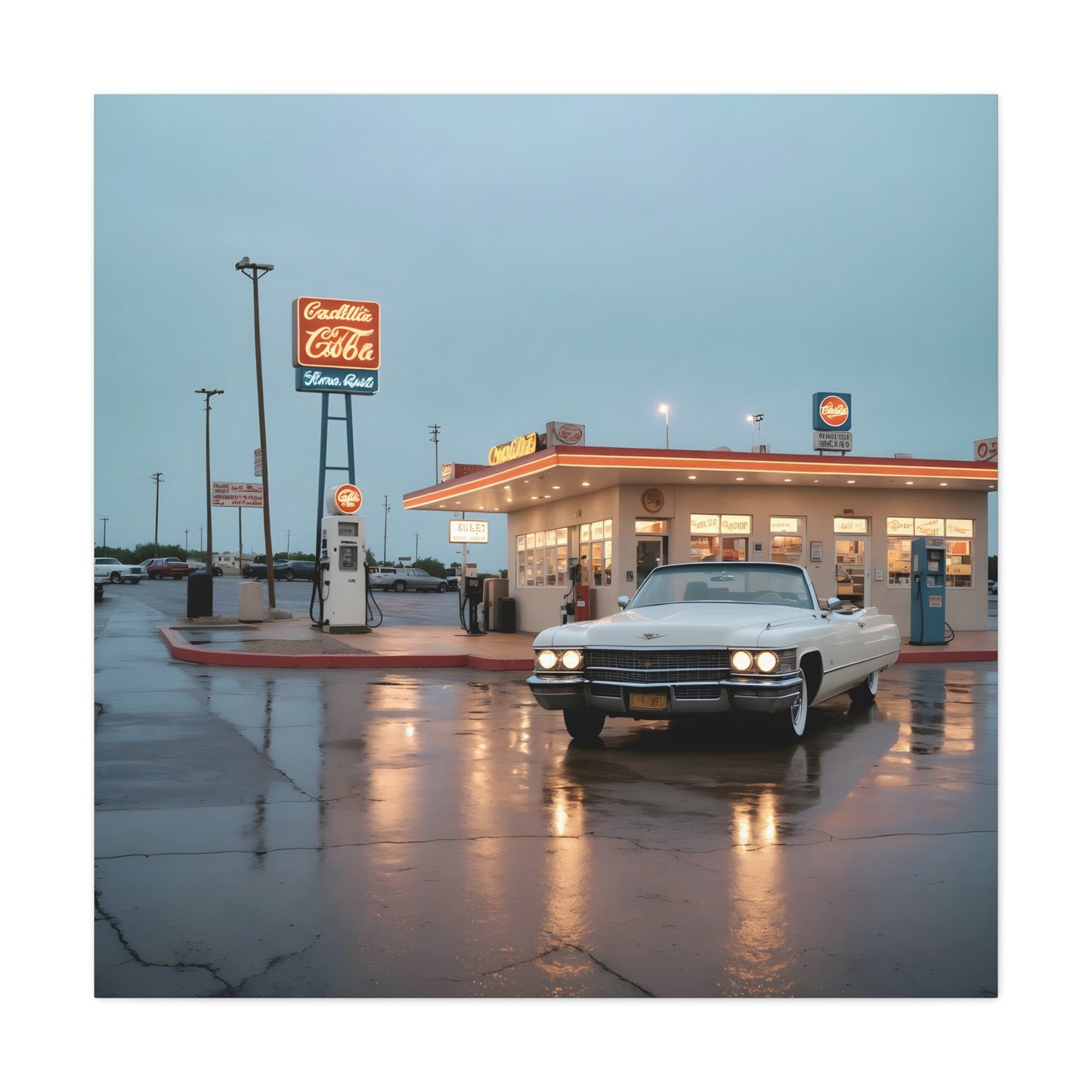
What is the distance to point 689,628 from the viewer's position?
8695 millimetres

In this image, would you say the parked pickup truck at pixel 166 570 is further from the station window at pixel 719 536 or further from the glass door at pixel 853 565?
the glass door at pixel 853 565

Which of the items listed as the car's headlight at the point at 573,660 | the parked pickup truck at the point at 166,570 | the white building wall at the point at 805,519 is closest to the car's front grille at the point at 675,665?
the car's headlight at the point at 573,660

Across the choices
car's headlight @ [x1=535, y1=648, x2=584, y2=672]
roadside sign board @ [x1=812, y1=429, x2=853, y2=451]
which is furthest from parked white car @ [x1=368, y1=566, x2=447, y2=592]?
car's headlight @ [x1=535, y1=648, x2=584, y2=672]

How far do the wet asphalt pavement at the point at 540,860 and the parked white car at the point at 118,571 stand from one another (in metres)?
64.6

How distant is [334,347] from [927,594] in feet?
52.1

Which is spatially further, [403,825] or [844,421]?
[844,421]

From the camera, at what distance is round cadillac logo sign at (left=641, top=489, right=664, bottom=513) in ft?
76.2

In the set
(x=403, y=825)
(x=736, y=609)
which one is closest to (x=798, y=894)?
(x=403, y=825)

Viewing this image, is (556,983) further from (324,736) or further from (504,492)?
(504,492)

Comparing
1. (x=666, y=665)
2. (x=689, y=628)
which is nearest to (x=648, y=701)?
(x=666, y=665)

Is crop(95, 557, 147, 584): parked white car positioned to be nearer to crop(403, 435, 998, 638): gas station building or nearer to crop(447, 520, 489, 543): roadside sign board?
crop(447, 520, 489, 543): roadside sign board

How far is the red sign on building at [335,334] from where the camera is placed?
27656 mm

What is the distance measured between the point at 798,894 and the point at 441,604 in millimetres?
42553

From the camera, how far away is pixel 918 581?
830 inches
